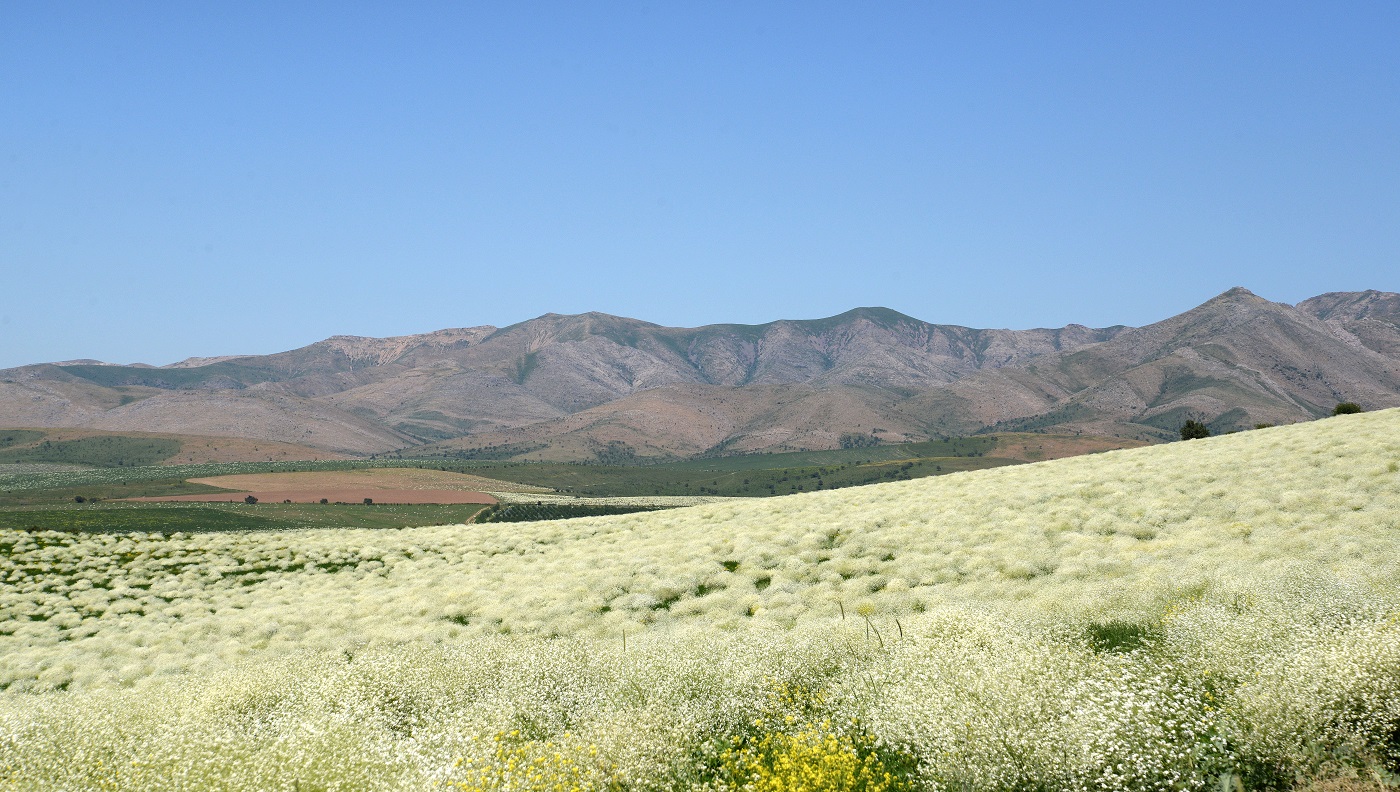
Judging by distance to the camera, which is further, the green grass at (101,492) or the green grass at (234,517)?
the green grass at (101,492)

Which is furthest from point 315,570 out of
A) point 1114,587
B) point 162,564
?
point 1114,587

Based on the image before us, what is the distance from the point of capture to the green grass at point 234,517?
84.5m

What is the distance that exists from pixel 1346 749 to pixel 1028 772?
3755 millimetres

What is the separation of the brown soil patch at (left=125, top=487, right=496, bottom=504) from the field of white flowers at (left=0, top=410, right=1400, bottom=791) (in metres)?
129

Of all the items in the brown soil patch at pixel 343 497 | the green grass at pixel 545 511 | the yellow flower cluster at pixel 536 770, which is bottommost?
the green grass at pixel 545 511

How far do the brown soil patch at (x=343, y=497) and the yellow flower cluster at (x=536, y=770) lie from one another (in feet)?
499

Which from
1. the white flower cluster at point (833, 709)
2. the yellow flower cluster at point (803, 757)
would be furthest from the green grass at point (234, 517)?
the yellow flower cluster at point (803, 757)

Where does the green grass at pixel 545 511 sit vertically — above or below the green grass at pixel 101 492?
below

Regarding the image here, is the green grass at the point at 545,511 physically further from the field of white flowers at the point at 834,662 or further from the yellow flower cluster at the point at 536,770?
the yellow flower cluster at the point at 536,770

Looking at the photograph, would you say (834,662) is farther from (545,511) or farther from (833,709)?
(545,511)

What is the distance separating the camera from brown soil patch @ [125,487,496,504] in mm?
154250

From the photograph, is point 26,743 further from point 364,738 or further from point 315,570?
point 315,570

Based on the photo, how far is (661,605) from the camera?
26.2m

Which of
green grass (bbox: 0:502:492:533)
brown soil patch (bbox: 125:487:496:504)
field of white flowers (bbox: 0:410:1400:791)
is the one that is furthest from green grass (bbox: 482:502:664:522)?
field of white flowers (bbox: 0:410:1400:791)
